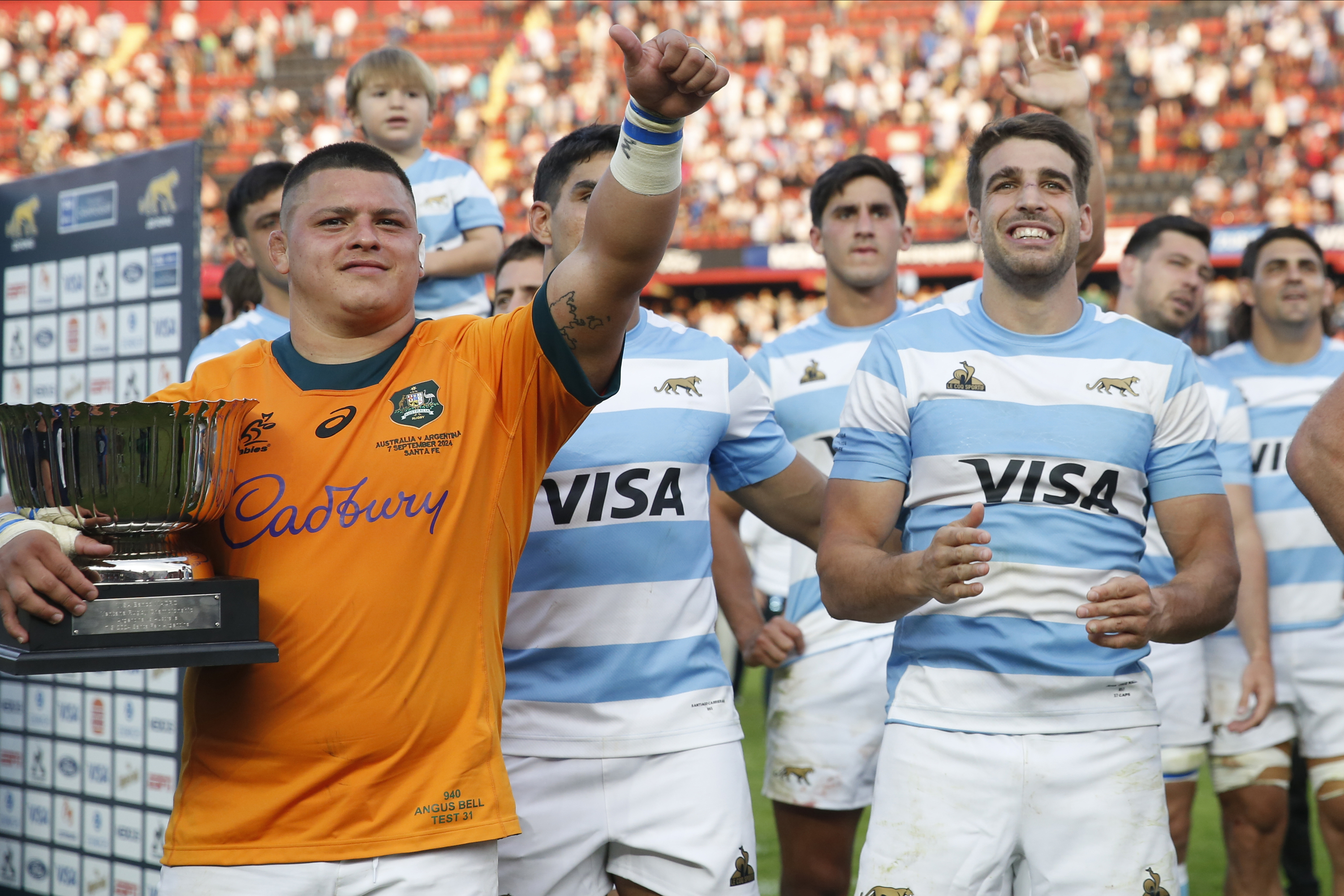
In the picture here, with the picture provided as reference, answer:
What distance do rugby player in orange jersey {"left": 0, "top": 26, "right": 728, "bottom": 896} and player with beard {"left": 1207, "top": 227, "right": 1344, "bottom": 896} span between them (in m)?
3.33

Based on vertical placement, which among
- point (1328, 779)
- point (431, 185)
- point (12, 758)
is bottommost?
point (12, 758)

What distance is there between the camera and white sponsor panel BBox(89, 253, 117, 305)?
15.4 ft

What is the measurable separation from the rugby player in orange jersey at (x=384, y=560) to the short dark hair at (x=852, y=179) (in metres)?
2.36

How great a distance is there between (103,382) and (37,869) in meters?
1.83

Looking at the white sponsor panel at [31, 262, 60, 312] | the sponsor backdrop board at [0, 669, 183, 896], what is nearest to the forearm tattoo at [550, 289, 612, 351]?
the sponsor backdrop board at [0, 669, 183, 896]

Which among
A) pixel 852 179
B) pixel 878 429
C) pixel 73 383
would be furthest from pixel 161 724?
pixel 852 179

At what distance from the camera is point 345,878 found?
2.23 metres

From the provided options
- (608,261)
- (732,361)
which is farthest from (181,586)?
(732,361)

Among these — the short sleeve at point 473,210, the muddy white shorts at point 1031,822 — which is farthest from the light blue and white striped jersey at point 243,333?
the muddy white shorts at point 1031,822

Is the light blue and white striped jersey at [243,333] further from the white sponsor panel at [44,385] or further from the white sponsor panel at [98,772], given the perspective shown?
the white sponsor panel at [98,772]

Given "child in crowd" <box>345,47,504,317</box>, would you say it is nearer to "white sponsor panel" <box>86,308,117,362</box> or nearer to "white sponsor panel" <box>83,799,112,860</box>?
"white sponsor panel" <box>86,308,117,362</box>

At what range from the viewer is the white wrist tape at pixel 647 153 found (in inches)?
83.0

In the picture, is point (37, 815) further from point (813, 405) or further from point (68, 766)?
point (813, 405)

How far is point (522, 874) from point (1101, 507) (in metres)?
1.49
